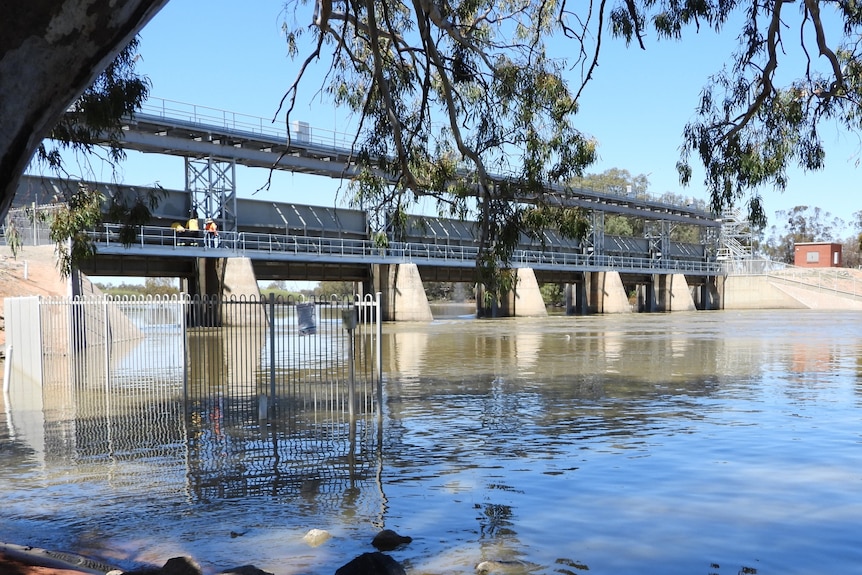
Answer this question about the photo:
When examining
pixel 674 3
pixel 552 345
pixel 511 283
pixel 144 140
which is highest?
pixel 144 140

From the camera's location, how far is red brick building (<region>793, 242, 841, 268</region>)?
3499 inches

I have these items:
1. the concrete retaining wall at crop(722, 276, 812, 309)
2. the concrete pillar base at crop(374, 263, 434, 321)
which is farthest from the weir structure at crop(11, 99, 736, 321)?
the concrete retaining wall at crop(722, 276, 812, 309)

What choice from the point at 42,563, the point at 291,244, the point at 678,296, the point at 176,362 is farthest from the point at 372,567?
the point at 678,296

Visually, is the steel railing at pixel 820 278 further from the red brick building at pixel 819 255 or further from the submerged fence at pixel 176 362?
the submerged fence at pixel 176 362

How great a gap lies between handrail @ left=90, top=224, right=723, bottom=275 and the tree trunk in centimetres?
1830

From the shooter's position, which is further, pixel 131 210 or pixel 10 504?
pixel 131 210

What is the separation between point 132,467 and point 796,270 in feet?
245

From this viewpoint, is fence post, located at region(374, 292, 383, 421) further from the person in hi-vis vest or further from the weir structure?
the person in hi-vis vest

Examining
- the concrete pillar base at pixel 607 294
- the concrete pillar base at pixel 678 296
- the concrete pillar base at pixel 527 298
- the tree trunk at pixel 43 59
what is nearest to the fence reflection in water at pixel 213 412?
the tree trunk at pixel 43 59

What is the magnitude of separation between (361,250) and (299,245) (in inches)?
253

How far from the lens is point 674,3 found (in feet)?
39.6

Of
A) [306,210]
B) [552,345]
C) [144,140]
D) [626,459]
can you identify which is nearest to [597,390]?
[626,459]

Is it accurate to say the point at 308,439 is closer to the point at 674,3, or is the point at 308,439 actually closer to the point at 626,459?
the point at 626,459

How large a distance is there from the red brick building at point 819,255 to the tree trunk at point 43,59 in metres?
95.9
